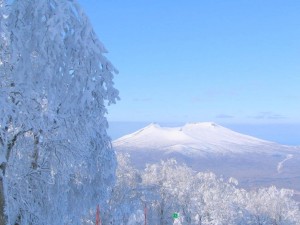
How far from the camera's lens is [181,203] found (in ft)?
132

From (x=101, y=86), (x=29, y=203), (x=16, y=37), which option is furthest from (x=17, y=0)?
(x=29, y=203)

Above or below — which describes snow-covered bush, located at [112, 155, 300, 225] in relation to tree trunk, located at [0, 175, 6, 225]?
below

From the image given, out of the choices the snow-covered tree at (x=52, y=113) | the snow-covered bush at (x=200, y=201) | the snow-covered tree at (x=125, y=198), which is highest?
the snow-covered tree at (x=52, y=113)

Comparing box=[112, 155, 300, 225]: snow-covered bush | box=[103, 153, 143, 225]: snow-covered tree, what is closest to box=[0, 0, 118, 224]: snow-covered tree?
box=[103, 153, 143, 225]: snow-covered tree

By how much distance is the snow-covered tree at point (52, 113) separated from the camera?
6.49m

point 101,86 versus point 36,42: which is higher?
point 36,42

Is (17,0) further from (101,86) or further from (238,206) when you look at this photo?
(238,206)

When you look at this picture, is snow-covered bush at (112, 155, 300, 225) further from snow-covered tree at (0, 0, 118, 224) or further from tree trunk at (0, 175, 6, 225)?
tree trunk at (0, 175, 6, 225)

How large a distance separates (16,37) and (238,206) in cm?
4232

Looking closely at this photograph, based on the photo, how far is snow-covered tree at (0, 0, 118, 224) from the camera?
6488 mm

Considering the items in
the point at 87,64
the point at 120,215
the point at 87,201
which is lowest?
the point at 120,215

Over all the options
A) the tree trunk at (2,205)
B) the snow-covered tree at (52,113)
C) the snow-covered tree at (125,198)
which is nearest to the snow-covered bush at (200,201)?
the snow-covered tree at (125,198)

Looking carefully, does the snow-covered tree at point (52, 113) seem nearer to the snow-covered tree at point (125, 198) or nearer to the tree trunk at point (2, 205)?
the tree trunk at point (2, 205)

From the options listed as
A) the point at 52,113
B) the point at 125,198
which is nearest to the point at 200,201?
the point at 125,198
